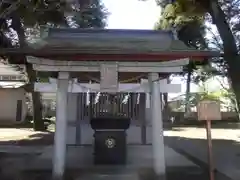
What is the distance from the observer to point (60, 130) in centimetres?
886

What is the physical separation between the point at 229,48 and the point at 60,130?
7130mm

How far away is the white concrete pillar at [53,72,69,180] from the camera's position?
876cm

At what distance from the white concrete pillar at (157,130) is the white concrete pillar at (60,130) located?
2007mm

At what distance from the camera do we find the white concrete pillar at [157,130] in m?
8.87

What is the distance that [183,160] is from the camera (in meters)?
12.2

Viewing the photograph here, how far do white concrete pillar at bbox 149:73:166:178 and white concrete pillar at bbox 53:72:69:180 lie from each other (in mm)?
2007

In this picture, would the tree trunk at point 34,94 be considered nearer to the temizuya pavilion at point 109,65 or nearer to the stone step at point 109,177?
the temizuya pavilion at point 109,65

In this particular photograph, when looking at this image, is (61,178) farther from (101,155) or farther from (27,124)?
(27,124)

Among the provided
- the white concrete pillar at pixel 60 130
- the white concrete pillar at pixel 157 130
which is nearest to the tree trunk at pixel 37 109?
the white concrete pillar at pixel 60 130

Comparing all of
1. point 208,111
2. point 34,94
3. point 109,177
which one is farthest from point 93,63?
point 34,94

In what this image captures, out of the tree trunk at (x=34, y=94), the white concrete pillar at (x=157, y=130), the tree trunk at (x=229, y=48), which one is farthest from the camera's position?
the tree trunk at (x=34, y=94)

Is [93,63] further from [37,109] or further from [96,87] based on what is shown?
[37,109]

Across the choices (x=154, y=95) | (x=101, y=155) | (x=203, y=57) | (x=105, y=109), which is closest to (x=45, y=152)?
(x=105, y=109)

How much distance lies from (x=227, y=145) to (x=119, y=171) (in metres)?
7.86
